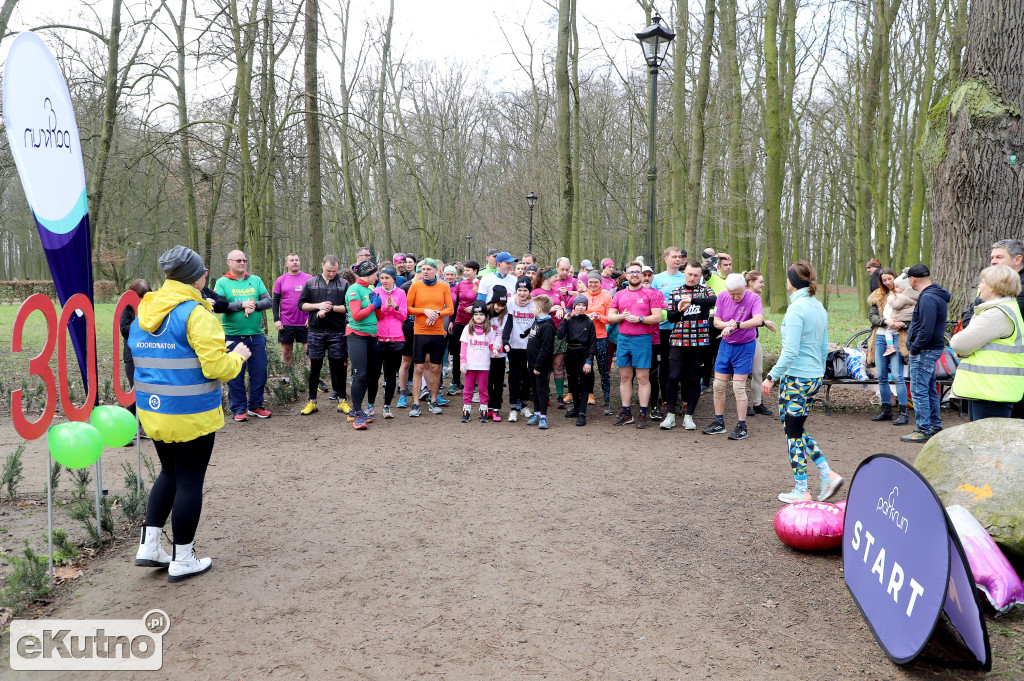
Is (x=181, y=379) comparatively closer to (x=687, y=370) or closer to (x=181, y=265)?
(x=181, y=265)

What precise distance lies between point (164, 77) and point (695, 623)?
1671cm

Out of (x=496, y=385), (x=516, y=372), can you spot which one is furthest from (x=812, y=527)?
(x=496, y=385)

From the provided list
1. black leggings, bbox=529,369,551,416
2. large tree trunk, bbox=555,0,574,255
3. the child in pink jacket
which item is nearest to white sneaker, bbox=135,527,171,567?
the child in pink jacket

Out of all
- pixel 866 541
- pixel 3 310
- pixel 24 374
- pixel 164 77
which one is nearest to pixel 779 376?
pixel 866 541

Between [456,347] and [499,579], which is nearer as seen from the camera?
[499,579]

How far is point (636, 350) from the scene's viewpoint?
354 inches

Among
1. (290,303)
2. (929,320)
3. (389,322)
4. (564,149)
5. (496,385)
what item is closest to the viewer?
(929,320)

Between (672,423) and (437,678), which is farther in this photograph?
(672,423)

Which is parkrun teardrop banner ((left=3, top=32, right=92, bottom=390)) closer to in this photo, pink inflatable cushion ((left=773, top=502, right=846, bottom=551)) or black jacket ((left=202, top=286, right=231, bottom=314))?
black jacket ((left=202, top=286, right=231, bottom=314))

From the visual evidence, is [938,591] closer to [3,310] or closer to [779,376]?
[779,376]

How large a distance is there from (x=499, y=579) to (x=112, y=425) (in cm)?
264

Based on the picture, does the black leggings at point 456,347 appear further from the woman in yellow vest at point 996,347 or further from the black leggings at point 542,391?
the woman in yellow vest at point 996,347

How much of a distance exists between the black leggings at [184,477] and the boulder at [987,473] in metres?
4.60

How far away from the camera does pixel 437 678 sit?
10.9 ft
